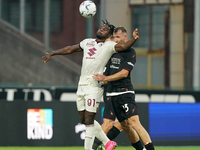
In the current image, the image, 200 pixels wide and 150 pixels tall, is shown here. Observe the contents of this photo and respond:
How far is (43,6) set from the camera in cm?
1563

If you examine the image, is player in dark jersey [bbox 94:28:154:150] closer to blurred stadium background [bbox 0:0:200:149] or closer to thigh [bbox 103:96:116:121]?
thigh [bbox 103:96:116:121]

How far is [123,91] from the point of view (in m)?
8.02

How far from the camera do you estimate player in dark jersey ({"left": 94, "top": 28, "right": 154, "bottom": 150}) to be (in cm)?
781

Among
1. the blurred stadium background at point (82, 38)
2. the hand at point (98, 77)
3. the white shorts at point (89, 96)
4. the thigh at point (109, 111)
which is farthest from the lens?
the blurred stadium background at point (82, 38)

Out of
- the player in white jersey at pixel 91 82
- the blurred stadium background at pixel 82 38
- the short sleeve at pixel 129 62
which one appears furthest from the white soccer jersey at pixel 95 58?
the blurred stadium background at pixel 82 38

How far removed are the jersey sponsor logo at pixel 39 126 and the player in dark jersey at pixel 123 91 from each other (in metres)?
2.78

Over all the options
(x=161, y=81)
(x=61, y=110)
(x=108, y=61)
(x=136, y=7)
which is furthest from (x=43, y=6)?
(x=108, y=61)

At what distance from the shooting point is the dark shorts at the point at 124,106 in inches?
311

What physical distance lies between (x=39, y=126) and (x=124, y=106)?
3.27 m

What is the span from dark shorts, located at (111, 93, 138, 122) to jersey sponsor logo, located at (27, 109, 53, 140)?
2.94 m

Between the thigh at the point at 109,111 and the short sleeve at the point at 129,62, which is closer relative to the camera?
the short sleeve at the point at 129,62

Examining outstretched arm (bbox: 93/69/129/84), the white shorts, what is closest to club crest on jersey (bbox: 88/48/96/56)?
outstretched arm (bbox: 93/69/129/84)

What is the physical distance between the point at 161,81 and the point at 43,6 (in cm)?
447

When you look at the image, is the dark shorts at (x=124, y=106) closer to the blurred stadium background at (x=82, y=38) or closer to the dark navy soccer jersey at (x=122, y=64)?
the dark navy soccer jersey at (x=122, y=64)
